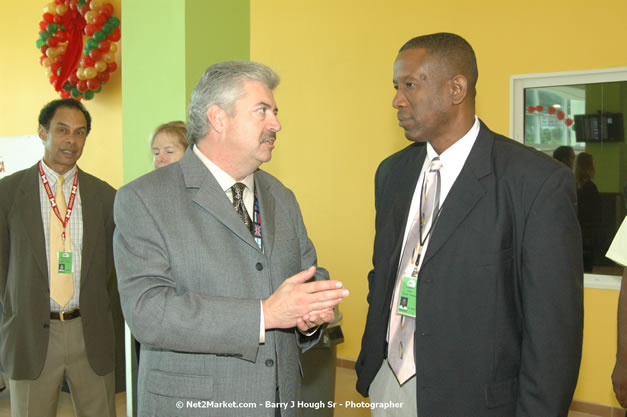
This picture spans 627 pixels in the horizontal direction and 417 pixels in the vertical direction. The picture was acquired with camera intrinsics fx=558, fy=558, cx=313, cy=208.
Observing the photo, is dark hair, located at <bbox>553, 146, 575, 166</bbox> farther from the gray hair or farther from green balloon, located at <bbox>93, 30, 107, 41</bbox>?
green balloon, located at <bbox>93, 30, 107, 41</bbox>

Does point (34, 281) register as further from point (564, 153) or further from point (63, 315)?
point (564, 153)

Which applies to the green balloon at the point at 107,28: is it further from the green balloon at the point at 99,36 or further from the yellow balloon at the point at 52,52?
the yellow balloon at the point at 52,52

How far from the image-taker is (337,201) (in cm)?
548

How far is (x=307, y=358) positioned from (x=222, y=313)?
1.84 metres

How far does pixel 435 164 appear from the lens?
2.00 m

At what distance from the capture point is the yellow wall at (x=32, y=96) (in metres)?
7.04

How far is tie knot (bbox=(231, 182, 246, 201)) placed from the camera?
75.0 inches

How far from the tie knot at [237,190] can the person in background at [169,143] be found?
117 cm

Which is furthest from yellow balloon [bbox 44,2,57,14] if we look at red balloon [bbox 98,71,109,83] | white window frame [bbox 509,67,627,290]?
white window frame [bbox 509,67,627,290]

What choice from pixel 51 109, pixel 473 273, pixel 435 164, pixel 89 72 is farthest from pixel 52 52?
pixel 473 273

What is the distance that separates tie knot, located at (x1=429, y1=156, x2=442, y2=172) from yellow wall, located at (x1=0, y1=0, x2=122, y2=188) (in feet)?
18.8

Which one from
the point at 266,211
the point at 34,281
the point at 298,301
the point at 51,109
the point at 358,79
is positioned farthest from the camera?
the point at 358,79

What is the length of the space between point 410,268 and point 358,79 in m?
3.66

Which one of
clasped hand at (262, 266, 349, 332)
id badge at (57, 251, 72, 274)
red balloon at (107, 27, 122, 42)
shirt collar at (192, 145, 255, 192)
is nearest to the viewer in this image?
clasped hand at (262, 266, 349, 332)
